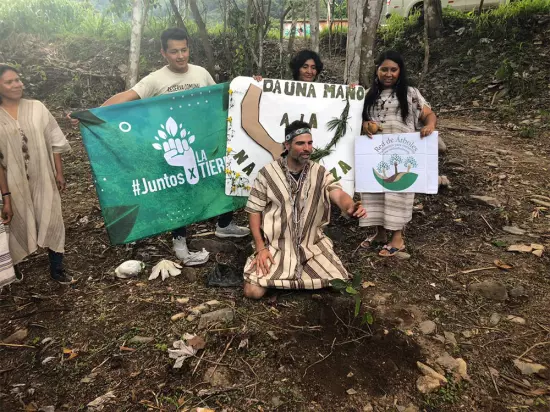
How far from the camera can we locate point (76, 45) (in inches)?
407

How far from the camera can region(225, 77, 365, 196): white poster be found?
3658 mm

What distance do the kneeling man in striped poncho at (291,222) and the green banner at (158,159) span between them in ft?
2.28

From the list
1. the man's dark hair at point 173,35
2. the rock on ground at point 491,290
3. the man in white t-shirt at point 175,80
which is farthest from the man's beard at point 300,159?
the rock on ground at point 491,290

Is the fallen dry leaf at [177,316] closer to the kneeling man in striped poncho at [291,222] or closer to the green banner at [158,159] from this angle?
the kneeling man in striped poncho at [291,222]

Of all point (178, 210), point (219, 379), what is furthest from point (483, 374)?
point (178, 210)

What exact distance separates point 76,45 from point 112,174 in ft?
28.6

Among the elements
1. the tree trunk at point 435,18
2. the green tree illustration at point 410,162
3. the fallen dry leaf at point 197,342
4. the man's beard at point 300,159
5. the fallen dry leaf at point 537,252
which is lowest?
the fallen dry leaf at point 197,342

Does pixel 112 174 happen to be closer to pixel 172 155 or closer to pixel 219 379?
pixel 172 155

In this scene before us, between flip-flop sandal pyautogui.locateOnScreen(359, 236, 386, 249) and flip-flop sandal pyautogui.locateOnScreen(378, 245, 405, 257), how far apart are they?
0.16 m

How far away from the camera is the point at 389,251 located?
3717mm

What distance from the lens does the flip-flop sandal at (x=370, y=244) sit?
390 cm

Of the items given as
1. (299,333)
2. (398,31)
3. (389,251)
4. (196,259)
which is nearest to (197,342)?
(299,333)

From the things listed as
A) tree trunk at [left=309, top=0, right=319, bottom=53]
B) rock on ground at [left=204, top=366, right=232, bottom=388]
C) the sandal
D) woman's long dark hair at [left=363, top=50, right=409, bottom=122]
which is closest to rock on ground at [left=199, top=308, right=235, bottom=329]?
rock on ground at [left=204, top=366, right=232, bottom=388]

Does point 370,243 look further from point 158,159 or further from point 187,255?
point 158,159
